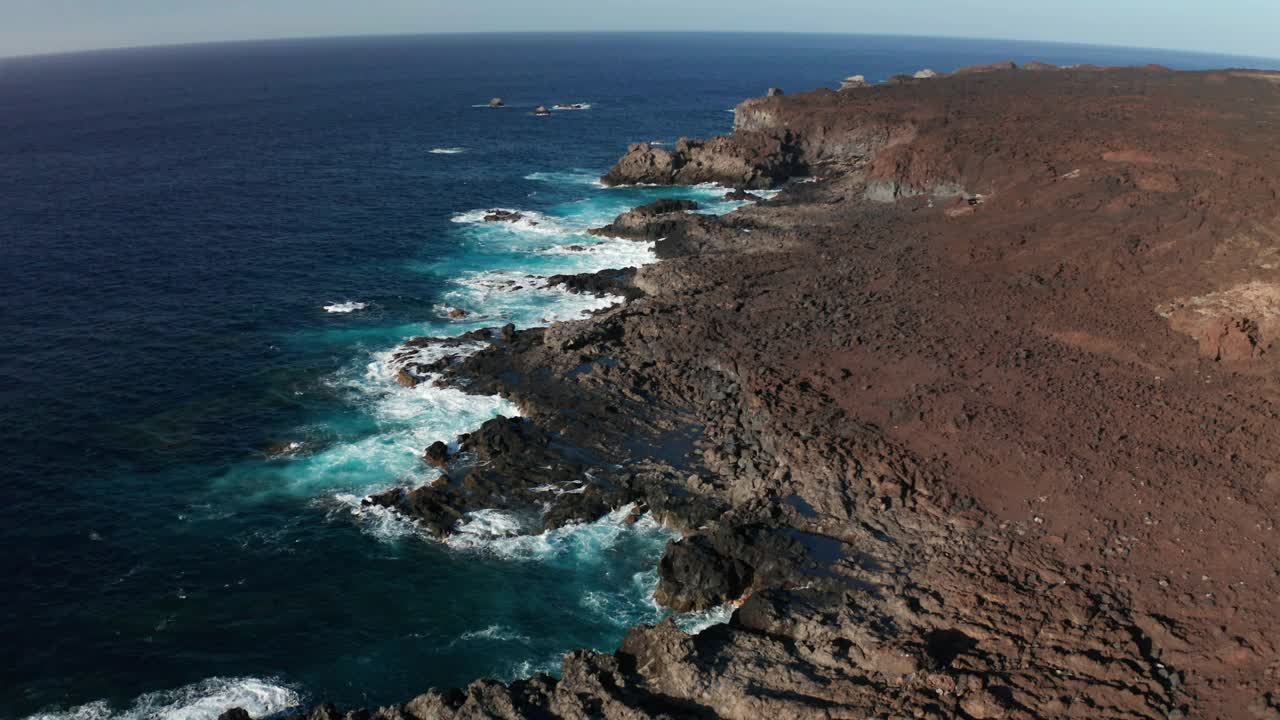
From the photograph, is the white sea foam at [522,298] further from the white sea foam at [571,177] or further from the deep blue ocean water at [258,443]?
the white sea foam at [571,177]

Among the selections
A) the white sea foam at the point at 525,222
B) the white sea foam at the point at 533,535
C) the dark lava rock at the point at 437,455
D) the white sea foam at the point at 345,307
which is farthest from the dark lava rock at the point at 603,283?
the white sea foam at the point at 533,535

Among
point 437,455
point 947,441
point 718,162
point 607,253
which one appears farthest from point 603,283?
point 718,162

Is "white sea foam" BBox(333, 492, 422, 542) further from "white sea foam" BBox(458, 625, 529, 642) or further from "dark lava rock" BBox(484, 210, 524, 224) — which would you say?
"dark lava rock" BBox(484, 210, 524, 224)

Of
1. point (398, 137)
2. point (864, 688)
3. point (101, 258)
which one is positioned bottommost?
point (864, 688)

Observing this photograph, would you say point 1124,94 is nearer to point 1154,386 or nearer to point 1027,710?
point 1154,386

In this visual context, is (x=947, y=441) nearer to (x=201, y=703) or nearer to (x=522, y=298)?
(x=201, y=703)

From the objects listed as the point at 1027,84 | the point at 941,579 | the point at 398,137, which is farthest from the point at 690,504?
the point at 398,137
